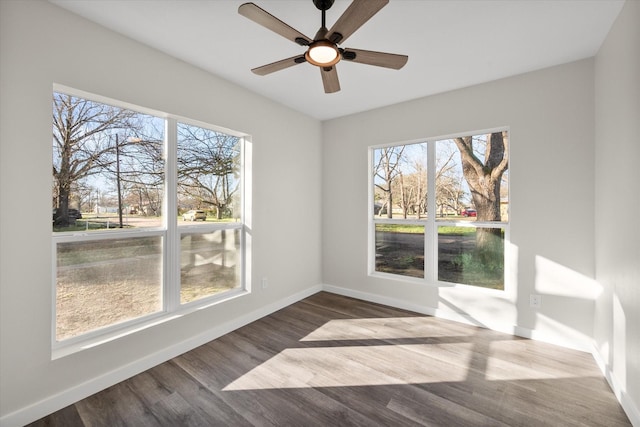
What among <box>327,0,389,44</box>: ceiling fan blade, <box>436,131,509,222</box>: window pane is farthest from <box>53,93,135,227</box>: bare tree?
<box>436,131,509,222</box>: window pane

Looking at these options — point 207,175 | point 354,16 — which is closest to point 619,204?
point 354,16

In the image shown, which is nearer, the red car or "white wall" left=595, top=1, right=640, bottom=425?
"white wall" left=595, top=1, right=640, bottom=425

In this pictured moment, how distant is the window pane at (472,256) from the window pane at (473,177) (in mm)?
176

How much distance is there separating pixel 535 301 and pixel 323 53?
9.70 ft

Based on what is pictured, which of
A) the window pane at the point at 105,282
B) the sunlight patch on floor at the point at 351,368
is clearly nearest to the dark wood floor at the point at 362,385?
the sunlight patch on floor at the point at 351,368

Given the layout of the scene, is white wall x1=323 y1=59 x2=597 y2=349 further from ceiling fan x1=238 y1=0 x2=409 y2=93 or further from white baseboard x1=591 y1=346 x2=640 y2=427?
ceiling fan x1=238 y1=0 x2=409 y2=93

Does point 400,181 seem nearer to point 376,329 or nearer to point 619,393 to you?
point 376,329

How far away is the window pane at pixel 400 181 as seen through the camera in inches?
139

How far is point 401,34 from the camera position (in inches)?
83.3

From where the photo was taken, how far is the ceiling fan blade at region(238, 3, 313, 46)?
1.38 m

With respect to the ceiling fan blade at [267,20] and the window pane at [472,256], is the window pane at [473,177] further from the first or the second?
the ceiling fan blade at [267,20]

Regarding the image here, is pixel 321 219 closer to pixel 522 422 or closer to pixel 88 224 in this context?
pixel 88 224

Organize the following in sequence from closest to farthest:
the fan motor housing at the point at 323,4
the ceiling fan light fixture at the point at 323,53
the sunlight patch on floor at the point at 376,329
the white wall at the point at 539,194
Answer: the ceiling fan light fixture at the point at 323,53 < the fan motor housing at the point at 323,4 < the white wall at the point at 539,194 < the sunlight patch on floor at the point at 376,329

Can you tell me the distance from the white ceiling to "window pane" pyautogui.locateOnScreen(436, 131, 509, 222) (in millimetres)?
661
